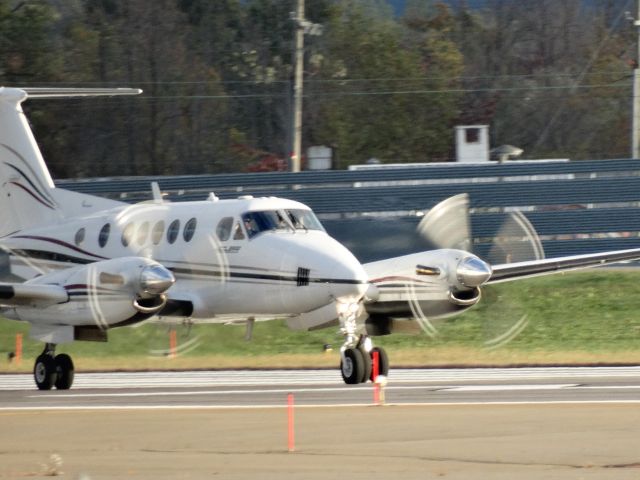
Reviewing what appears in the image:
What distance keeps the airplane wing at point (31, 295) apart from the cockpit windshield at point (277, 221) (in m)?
3.22

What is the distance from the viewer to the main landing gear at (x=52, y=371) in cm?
2247

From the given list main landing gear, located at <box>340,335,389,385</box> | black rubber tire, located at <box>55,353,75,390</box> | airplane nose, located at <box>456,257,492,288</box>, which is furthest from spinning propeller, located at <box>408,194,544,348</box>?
black rubber tire, located at <box>55,353,75,390</box>

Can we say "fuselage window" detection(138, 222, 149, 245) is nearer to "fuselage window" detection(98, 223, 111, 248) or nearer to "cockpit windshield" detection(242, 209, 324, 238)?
"fuselage window" detection(98, 223, 111, 248)

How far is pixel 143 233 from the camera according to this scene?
22.9 m

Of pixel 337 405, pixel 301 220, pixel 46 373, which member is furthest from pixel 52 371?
pixel 337 405

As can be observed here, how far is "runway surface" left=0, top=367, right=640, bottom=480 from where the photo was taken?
13.2m

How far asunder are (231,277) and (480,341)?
10.7 m

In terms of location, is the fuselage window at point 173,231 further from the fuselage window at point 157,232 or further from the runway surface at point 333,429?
the runway surface at point 333,429

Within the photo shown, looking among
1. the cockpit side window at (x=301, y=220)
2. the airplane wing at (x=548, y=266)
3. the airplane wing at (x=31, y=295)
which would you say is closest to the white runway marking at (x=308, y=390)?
the airplane wing at (x=31, y=295)

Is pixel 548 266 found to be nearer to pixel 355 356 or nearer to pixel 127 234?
pixel 355 356

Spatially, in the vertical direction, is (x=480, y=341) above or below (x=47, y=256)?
below

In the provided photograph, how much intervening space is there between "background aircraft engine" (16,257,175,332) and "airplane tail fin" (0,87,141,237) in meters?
3.54

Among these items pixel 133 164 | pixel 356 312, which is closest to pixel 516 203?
pixel 356 312

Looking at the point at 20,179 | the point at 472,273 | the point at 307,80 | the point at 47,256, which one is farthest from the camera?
the point at 307,80
